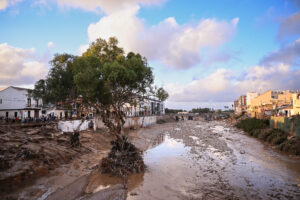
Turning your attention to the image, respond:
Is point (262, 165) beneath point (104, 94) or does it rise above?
beneath

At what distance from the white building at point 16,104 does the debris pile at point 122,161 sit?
3346 centimetres

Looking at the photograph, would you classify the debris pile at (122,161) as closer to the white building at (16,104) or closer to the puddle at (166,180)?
the puddle at (166,180)

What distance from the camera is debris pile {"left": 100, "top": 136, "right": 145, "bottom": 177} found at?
11952mm

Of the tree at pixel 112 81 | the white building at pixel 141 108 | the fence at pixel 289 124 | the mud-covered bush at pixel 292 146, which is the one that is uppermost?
the tree at pixel 112 81

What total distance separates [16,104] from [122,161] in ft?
123

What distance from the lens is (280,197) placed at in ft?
30.5

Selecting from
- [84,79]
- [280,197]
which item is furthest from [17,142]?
[280,197]

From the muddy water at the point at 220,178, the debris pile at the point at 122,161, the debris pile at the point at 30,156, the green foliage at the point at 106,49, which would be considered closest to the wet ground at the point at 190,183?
the muddy water at the point at 220,178

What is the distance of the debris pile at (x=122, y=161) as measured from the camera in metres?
12.0

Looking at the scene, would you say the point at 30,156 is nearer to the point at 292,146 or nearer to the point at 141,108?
the point at 292,146

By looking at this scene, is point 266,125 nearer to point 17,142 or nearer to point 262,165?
point 262,165

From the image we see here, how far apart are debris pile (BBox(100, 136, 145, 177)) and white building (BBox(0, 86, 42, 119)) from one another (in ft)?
110

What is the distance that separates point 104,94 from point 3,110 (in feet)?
119

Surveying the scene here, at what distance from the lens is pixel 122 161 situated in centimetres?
1242
